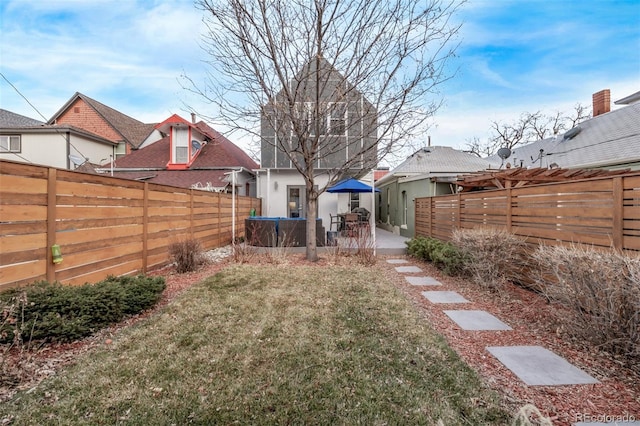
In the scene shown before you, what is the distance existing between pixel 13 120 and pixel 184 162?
43.8 ft

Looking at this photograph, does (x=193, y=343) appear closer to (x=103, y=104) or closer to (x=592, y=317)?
(x=592, y=317)

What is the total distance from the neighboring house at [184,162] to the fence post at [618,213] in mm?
12821

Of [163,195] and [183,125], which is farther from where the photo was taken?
[183,125]

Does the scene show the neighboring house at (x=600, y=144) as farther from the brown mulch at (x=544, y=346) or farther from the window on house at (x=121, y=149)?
the window on house at (x=121, y=149)

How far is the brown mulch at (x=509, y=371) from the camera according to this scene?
2.10 metres

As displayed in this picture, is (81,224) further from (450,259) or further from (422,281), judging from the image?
(450,259)

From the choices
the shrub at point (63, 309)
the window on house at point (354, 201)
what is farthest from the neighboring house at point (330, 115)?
the window on house at point (354, 201)

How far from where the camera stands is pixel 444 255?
625 centimetres

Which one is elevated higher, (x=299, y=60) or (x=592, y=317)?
(x=299, y=60)

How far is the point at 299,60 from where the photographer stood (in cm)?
663

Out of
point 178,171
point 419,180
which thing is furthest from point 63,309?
point 178,171

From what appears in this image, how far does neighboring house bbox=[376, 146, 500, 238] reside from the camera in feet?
37.2

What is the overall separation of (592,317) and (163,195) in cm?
702

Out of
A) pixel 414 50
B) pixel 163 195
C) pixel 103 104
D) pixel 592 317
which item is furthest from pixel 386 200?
pixel 103 104
